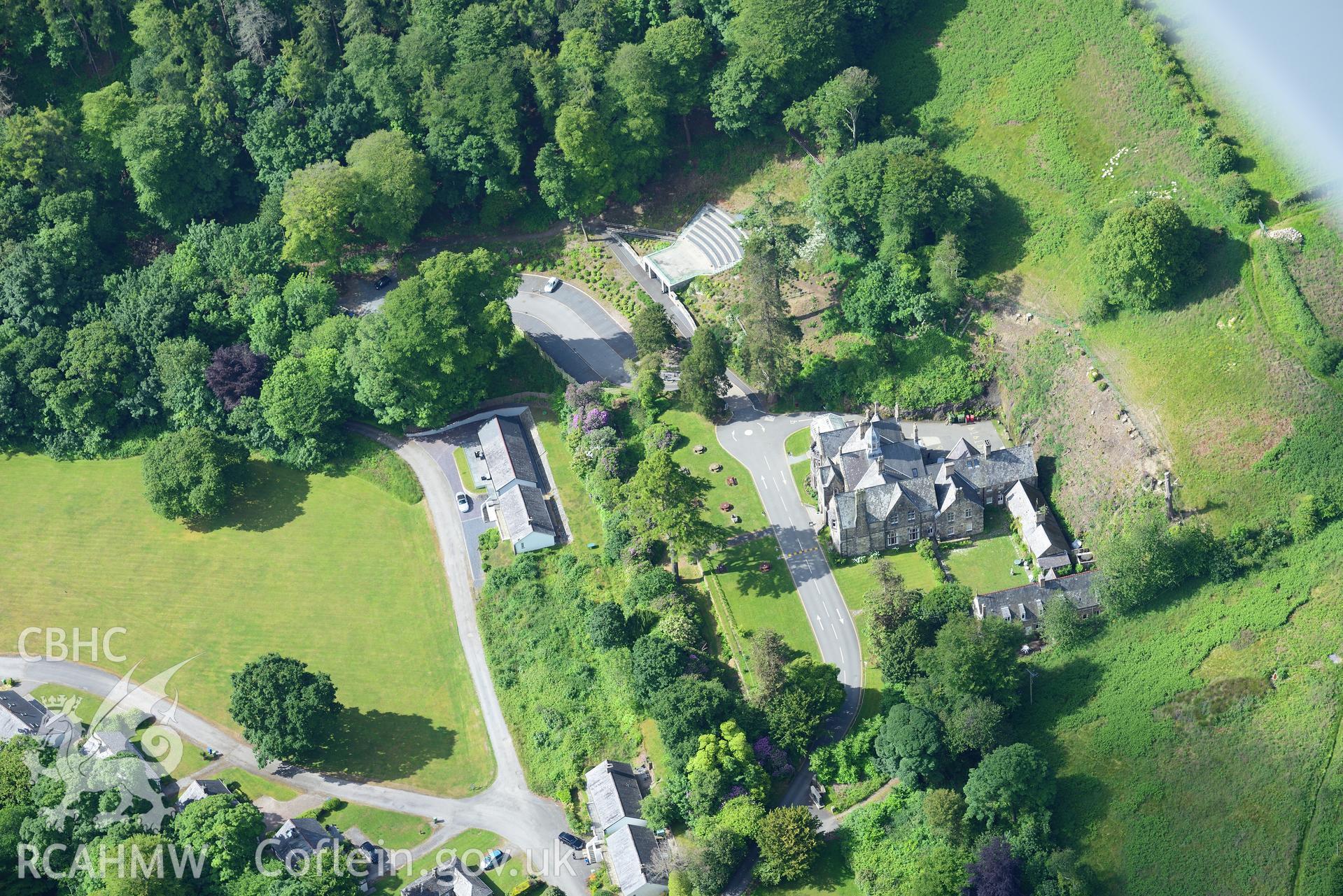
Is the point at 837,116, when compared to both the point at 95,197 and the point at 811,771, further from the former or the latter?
the point at 95,197

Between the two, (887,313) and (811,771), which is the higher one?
(887,313)

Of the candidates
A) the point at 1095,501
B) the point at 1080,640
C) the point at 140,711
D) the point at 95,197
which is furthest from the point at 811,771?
the point at 95,197

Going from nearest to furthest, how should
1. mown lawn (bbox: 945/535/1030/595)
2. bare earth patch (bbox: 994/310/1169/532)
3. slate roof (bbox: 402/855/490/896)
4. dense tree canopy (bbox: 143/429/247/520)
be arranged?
slate roof (bbox: 402/855/490/896)
mown lawn (bbox: 945/535/1030/595)
bare earth patch (bbox: 994/310/1169/532)
dense tree canopy (bbox: 143/429/247/520)

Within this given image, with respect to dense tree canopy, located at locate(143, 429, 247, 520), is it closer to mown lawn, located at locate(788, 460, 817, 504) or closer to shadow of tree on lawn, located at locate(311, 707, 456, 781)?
shadow of tree on lawn, located at locate(311, 707, 456, 781)

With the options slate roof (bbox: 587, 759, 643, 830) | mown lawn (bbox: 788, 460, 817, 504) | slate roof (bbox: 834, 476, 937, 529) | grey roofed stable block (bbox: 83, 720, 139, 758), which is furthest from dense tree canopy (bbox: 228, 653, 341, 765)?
slate roof (bbox: 834, 476, 937, 529)

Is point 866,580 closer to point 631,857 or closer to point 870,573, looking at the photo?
point 870,573

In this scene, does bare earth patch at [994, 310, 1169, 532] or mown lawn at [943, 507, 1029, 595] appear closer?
mown lawn at [943, 507, 1029, 595]

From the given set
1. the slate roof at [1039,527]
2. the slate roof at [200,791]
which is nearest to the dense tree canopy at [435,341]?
the slate roof at [200,791]

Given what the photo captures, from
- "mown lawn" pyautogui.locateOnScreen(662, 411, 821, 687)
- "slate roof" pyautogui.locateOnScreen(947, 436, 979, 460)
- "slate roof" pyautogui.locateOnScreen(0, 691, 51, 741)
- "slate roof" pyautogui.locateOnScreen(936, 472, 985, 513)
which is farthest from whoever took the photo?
"slate roof" pyautogui.locateOnScreen(947, 436, 979, 460)
